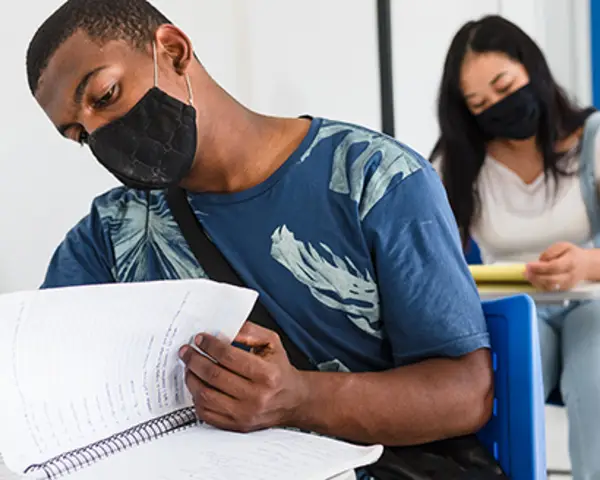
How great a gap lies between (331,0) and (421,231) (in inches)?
74.4

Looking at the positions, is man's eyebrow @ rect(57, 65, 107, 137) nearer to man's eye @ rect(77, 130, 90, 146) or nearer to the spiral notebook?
man's eye @ rect(77, 130, 90, 146)

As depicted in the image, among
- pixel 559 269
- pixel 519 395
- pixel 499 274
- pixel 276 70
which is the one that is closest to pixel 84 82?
pixel 519 395

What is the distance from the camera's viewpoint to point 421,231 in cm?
88

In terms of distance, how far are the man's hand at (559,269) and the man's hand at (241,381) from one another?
0.94 meters

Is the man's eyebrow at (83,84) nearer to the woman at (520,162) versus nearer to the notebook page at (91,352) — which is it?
the notebook page at (91,352)

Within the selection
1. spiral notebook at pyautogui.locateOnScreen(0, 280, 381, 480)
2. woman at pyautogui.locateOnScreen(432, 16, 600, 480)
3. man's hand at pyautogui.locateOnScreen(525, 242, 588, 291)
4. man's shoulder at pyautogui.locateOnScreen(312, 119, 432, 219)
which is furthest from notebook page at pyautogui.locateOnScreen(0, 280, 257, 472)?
woman at pyautogui.locateOnScreen(432, 16, 600, 480)

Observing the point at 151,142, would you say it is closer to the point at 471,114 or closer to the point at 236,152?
the point at 236,152

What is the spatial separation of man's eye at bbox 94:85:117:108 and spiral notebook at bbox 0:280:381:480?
0.32 m

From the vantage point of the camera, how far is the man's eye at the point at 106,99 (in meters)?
0.91

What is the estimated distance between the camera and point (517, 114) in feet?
6.51

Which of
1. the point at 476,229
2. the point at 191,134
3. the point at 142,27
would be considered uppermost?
the point at 142,27

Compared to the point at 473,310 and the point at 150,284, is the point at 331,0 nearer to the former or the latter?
the point at 473,310

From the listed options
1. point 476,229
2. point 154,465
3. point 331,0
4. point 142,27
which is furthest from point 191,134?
point 331,0

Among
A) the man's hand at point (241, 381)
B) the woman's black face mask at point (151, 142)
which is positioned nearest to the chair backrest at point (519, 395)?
the man's hand at point (241, 381)
